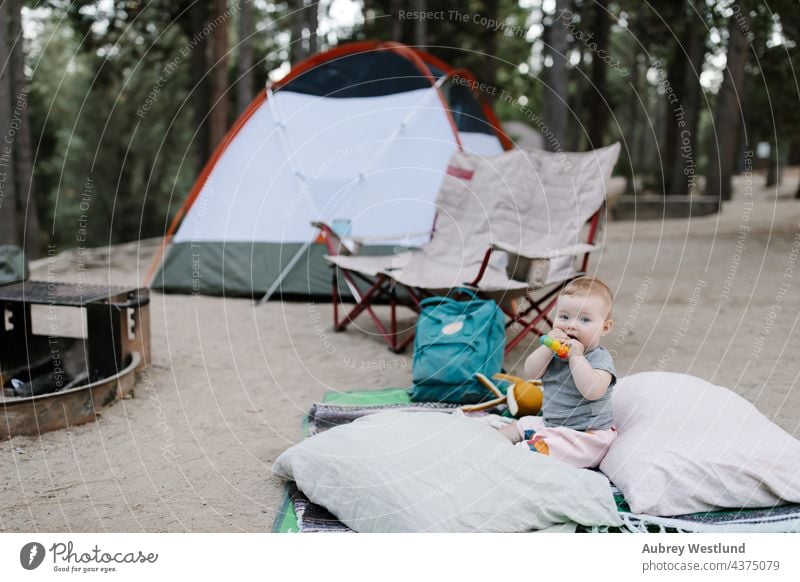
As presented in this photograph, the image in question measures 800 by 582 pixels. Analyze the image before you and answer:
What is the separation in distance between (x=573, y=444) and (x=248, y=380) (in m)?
1.96

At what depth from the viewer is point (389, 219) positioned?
20.1 ft

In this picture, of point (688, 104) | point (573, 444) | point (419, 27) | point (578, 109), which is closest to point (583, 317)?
point (573, 444)

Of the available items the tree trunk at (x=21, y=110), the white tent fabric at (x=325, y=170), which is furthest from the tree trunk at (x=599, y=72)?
the tree trunk at (x=21, y=110)

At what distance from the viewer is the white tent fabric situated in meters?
6.09

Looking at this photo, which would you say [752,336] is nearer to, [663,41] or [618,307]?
[618,307]

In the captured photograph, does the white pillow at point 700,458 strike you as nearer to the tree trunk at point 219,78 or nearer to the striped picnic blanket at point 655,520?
the striped picnic blanket at point 655,520

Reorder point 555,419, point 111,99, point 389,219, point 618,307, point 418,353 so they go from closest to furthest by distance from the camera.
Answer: point 555,419
point 418,353
point 618,307
point 389,219
point 111,99

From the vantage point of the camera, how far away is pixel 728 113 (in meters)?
11.2

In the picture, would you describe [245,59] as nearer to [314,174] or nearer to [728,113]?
[314,174]

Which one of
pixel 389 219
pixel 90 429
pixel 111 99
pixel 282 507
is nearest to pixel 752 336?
pixel 389 219
